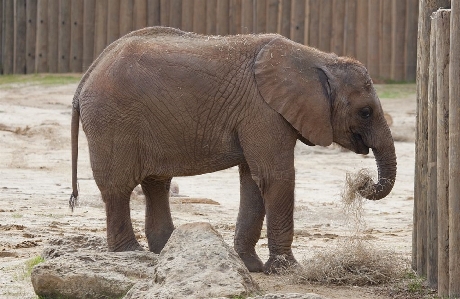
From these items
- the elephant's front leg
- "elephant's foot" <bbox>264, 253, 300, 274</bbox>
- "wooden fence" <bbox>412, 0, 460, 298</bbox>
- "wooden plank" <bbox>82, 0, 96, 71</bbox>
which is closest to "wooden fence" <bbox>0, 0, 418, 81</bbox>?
"wooden plank" <bbox>82, 0, 96, 71</bbox>

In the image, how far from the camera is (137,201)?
1125 cm

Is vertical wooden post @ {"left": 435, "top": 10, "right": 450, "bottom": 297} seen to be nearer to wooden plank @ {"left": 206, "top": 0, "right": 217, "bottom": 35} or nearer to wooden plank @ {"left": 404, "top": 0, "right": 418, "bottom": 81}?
wooden plank @ {"left": 404, "top": 0, "right": 418, "bottom": 81}

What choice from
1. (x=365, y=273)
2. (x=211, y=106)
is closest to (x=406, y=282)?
(x=365, y=273)

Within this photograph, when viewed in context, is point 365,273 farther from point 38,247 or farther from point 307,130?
point 38,247

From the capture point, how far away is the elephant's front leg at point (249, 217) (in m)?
8.11

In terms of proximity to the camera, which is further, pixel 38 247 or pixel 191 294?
pixel 38 247

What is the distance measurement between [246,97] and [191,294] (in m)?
2.10

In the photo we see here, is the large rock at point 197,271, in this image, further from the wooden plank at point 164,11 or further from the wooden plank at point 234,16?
the wooden plank at point 164,11

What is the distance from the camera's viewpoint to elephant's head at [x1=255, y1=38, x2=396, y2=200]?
7809 millimetres

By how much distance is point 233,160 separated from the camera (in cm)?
795

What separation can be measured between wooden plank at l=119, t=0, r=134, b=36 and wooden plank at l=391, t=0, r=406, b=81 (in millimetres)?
4262

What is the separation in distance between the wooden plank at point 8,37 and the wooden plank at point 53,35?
703 mm

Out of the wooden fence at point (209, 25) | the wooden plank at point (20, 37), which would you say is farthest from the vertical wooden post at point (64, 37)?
the wooden plank at point (20, 37)

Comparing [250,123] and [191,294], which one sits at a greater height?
[250,123]
